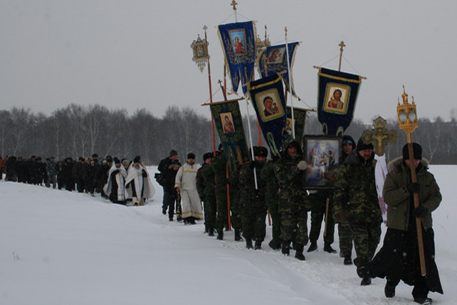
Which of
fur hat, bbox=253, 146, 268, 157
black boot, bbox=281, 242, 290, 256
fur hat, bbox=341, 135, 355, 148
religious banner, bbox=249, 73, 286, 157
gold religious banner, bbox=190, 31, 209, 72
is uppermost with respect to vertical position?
gold religious banner, bbox=190, 31, 209, 72

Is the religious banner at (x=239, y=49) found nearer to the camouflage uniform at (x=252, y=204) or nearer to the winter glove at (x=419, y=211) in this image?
the camouflage uniform at (x=252, y=204)

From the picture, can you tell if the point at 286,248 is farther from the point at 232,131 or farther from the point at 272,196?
the point at 232,131

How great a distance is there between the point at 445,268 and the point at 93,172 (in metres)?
20.5

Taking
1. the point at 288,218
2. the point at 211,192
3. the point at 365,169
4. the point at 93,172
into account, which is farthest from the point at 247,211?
the point at 93,172

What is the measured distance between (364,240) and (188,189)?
7.77 m

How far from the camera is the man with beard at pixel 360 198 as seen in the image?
23.6ft

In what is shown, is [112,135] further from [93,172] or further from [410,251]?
[410,251]

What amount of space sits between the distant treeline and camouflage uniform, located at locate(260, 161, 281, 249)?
187ft

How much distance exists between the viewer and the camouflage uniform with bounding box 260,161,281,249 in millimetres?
9656

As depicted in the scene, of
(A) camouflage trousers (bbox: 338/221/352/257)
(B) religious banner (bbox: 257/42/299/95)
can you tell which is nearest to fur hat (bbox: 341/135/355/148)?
(A) camouflage trousers (bbox: 338/221/352/257)

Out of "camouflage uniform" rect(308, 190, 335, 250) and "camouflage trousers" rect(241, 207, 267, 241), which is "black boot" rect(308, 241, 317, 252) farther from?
"camouflage trousers" rect(241, 207, 267, 241)

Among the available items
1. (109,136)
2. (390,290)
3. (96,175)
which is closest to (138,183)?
(96,175)

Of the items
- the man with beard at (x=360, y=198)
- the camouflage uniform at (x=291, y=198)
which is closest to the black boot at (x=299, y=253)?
the camouflage uniform at (x=291, y=198)

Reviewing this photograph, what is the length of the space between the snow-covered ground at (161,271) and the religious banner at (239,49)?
3.97 m
